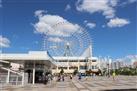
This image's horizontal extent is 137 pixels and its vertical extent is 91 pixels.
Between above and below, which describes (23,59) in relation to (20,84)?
above

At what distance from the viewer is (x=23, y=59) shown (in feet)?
163

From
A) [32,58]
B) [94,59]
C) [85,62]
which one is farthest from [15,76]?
[94,59]

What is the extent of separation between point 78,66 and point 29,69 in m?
129

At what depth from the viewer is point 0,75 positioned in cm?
4481

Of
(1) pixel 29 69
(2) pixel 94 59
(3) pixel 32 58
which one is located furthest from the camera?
(2) pixel 94 59

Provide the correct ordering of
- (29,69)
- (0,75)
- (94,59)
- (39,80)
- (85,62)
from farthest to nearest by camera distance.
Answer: (94,59) < (85,62) < (39,80) < (29,69) < (0,75)

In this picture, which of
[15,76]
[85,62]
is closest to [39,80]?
[15,76]

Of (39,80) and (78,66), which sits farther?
(78,66)

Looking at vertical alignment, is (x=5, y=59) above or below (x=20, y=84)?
above

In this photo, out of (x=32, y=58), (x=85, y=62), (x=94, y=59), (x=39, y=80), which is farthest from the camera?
(x=94, y=59)

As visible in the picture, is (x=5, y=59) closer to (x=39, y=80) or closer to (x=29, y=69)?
(x=29, y=69)

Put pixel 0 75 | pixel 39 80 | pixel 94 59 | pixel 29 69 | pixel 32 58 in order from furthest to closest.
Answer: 1. pixel 94 59
2. pixel 39 80
3. pixel 29 69
4. pixel 32 58
5. pixel 0 75

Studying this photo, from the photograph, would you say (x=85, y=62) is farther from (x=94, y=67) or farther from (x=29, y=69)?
(x=29, y=69)

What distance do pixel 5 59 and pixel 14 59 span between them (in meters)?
1.82
